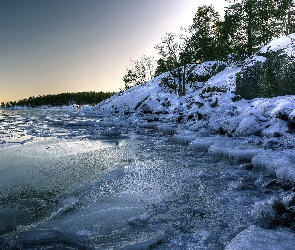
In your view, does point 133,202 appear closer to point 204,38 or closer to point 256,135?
point 256,135

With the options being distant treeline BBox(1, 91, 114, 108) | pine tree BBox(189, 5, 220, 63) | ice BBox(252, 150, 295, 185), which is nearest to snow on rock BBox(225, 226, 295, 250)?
ice BBox(252, 150, 295, 185)

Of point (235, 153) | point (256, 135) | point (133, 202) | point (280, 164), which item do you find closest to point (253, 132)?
point (256, 135)

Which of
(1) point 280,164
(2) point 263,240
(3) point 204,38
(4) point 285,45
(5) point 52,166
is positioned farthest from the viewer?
(3) point 204,38

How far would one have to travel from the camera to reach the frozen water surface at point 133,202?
7.54ft

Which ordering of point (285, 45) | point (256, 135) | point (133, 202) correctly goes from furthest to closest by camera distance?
1. point (285, 45)
2. point (256, 135)
3. point (133, 202)

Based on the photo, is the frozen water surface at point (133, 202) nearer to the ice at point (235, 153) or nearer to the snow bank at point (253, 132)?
the ice at point (235, 153)

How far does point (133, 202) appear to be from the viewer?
3.19 m

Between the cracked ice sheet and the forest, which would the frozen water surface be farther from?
the forest

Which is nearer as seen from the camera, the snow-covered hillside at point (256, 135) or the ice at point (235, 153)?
the snow-covered hillside at point (256, 135)

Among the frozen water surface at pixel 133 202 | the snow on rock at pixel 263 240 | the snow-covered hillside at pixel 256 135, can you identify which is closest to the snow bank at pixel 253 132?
the snow-covered hillside at pixel 256 135

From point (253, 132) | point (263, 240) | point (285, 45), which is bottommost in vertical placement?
point (263, 240)

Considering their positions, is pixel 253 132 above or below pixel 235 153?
above

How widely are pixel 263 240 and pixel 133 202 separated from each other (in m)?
1.55

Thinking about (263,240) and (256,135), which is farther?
(256,135)
